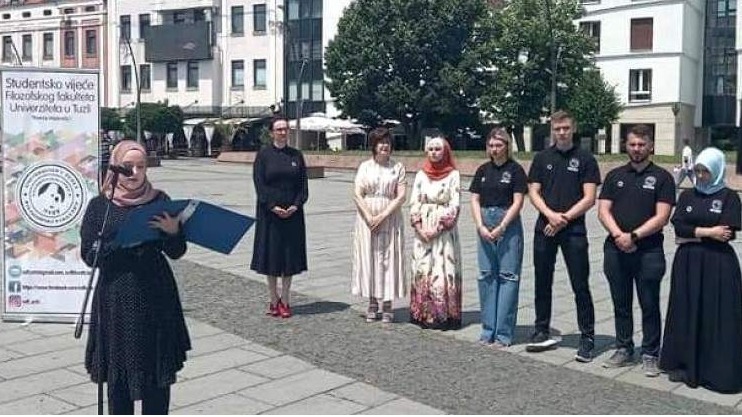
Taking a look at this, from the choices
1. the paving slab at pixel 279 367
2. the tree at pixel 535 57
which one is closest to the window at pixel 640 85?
the tree at pixel 535 57

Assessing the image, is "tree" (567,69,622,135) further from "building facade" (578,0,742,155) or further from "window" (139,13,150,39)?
"window" (139,13,150,39)

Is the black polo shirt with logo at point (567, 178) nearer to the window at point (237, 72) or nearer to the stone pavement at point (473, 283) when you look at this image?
the stone pavement at point (473, 283)

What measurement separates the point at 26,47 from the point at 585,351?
77.0 meters

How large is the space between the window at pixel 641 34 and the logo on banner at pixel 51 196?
48.7 meters

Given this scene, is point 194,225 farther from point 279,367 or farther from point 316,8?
point 316,8

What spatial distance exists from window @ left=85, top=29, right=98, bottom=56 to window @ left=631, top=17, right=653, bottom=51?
41404mm

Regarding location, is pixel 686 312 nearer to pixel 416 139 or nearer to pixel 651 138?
pixel 651 138

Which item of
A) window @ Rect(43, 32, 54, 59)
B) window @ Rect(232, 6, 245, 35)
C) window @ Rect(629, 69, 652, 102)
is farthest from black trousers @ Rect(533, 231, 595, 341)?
window @ Rect(43, 32, 54, 59)

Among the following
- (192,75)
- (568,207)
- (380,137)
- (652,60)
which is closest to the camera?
(568,207)

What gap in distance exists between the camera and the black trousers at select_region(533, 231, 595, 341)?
24.3 ft

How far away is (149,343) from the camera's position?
14.5 ft

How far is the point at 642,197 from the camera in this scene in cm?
695

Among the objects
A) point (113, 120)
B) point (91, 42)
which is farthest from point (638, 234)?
point (91, 42)

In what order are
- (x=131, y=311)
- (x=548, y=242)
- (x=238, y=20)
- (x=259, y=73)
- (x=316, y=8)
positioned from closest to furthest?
(x=131, y=311), (x=548, y=242), (x=316, y=8), (x=259, y=73), (x=238, y=20)
